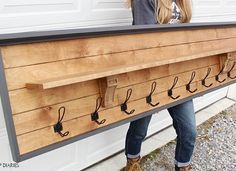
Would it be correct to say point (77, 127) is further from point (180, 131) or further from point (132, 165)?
point (132, 165)

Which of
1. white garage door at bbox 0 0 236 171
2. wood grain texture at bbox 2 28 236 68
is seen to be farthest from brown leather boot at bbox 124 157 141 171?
wood grain texture at bbox 2 28 236 68

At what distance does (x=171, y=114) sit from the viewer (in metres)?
2.24

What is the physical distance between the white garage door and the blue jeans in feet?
1.01

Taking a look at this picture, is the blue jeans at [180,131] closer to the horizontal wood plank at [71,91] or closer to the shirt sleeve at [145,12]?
the horizontal wood plank at [71,91]

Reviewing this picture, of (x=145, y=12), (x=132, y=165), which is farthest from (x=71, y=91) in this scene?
(x=132, y=165)

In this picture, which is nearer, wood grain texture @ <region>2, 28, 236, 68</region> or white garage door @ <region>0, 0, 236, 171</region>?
wood grain texture @ <region>2, 28, 236, 68</region>

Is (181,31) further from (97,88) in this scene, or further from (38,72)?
(38,72)

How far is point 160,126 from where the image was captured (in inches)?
132

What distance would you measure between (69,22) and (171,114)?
2.94ft

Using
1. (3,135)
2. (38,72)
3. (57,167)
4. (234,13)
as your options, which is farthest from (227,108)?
(38,72)

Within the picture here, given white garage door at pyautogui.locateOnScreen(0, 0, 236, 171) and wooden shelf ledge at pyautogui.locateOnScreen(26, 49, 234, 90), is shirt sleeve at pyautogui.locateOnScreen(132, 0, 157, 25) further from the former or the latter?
white garage door at pyautogui.locateOnScreen(0, 0, 236, 171)

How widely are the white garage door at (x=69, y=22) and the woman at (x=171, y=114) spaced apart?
0.95 feet

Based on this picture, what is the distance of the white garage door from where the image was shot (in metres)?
1.76

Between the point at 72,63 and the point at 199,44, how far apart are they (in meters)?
0.88
